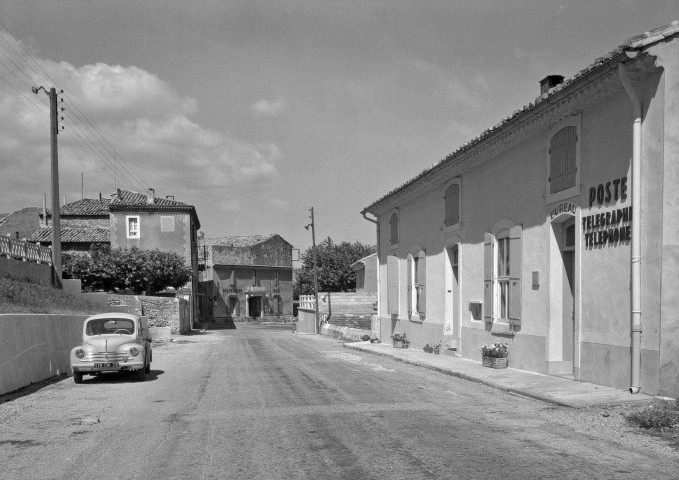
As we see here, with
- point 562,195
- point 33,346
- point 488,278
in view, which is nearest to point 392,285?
point 488,278

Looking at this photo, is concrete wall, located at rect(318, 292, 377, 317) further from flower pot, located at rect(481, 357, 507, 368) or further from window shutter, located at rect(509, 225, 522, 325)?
window shutter, located at rect(509, 225, 522, 325)

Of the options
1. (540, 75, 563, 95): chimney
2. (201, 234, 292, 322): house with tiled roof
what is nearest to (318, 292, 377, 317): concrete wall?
(201, 234, 292, 322): house with tiled roof

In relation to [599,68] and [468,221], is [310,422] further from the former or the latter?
[468,221]

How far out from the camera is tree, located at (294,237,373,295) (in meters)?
81.6

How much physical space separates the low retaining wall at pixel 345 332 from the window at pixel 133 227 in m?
20.7

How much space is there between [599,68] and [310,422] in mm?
7107

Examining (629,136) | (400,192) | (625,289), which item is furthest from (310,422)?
(400,192)

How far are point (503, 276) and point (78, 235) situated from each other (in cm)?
5058

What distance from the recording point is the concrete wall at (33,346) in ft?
41.9

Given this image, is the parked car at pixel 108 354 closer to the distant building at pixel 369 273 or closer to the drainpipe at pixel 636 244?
the drainpipe at pixel 636 244

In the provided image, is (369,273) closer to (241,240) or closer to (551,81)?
(241,240)

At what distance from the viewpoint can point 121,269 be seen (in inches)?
1928

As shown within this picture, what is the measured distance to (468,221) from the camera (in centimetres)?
1877

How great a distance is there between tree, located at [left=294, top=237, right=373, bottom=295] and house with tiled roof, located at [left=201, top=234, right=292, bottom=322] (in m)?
2.68
